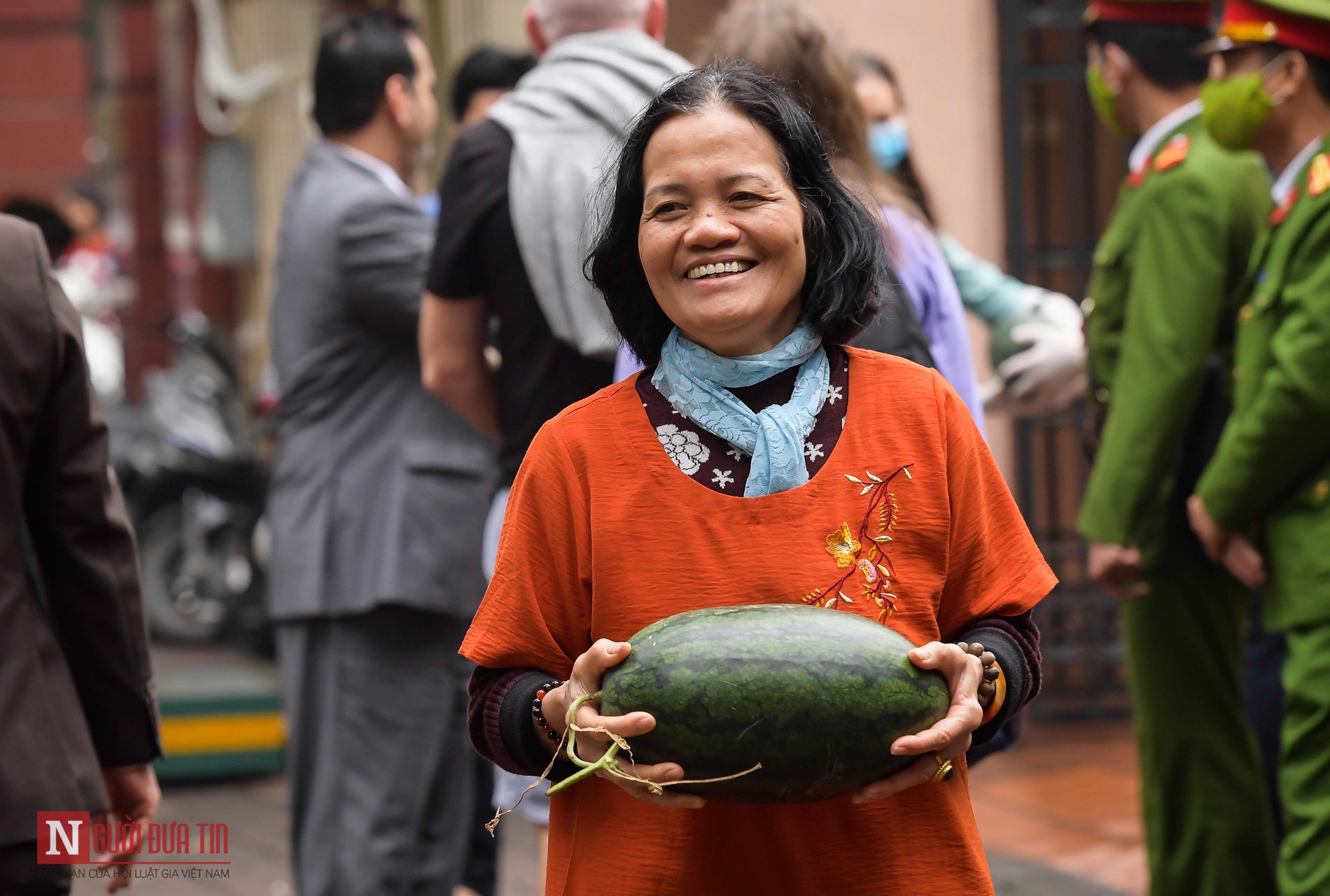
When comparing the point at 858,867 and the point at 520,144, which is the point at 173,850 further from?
the point at 858,867

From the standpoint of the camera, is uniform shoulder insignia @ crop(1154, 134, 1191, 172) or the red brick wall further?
the red brick wall

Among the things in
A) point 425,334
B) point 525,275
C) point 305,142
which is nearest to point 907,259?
point 525,275

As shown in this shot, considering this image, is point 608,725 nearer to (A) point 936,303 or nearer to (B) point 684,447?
(B) point 684,447

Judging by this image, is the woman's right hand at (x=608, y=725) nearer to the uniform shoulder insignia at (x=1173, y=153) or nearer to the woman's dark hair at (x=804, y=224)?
the woman's dark hair at (x=804, y=224)

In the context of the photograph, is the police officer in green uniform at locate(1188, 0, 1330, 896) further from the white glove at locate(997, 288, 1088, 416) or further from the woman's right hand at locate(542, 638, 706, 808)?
the woman's right hand at locate(542, 638, 706, 808)

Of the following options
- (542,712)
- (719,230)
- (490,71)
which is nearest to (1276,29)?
(719,230)

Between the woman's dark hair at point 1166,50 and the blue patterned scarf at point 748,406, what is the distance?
282 cm

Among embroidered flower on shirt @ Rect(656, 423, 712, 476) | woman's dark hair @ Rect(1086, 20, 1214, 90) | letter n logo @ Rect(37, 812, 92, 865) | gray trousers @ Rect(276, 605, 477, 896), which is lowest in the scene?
gray trousers @ Rect(276, 605, 477, 896)

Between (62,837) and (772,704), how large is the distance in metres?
1.33

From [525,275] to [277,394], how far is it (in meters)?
1.29

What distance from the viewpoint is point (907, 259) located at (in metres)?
3.40

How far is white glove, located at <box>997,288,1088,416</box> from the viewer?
3.98 meters

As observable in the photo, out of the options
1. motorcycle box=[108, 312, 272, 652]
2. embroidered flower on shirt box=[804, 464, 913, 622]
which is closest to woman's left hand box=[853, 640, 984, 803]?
embroidered flower on shirt box=[804, 464, 913, 622]

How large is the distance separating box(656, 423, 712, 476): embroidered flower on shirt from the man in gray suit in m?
2.14
